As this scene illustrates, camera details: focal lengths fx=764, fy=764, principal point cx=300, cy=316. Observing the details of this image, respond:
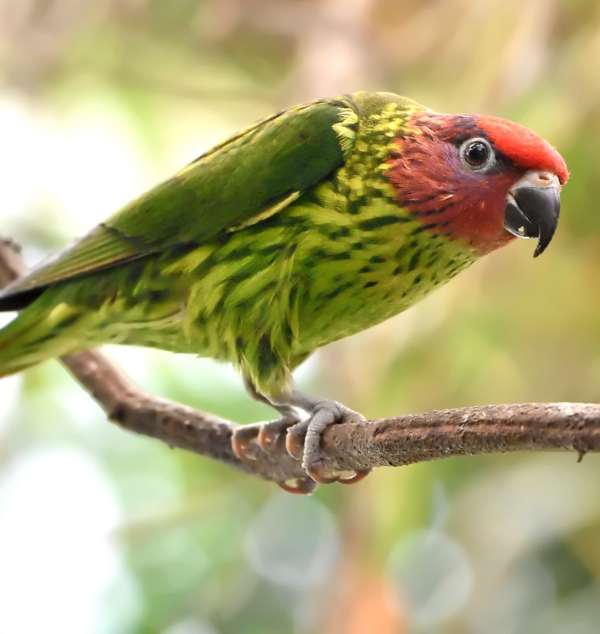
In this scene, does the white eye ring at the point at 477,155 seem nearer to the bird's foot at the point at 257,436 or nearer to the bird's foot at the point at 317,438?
the bird's foot at the point at 317,438

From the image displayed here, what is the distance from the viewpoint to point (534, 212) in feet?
5.75

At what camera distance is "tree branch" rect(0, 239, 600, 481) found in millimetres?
1105

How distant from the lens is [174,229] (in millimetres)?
2104

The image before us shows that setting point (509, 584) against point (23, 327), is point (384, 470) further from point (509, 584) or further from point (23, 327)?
point (23, 327)

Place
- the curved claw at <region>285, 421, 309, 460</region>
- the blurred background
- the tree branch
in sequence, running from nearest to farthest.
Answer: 1. the tree branch
2. the curved claw at <region>285, 421, 309, 460</region>
3. the blurred background

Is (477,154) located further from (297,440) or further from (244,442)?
(244,442)

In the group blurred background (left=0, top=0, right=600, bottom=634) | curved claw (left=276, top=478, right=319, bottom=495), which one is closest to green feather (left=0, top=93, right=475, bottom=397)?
curved claw (left=276, top=478, right=319, bottom=495)

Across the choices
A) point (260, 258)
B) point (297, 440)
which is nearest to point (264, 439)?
point (297, 440)

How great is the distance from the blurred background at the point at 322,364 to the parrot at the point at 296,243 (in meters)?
0.97

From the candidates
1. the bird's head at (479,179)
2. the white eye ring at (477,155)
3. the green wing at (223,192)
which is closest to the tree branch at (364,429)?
the green wing at (223,192)

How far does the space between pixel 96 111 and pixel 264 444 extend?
2.58 metres

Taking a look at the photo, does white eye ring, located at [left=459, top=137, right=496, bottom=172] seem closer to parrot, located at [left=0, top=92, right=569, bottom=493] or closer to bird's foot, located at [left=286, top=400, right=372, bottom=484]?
parrot, located at [left=0, top=92, right=569, bottom=493]

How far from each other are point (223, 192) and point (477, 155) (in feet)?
2.21

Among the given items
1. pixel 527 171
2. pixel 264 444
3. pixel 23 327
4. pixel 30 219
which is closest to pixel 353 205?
pixel 527 171
